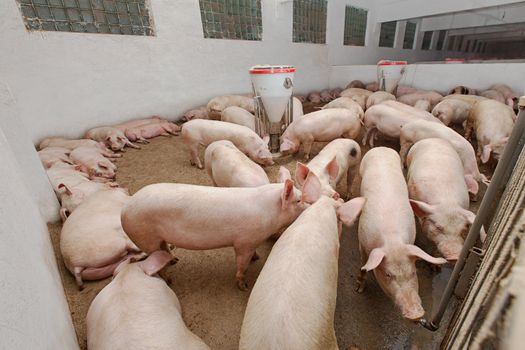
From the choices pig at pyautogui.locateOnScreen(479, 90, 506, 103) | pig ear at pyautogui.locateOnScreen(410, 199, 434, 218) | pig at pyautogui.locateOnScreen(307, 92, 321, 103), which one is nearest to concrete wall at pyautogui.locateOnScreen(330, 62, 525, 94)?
pig at pyautogui.locateOnScreen(479, 90, 506, 103)

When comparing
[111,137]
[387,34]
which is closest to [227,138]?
[111,137]

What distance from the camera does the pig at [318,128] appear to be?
361 centimetres

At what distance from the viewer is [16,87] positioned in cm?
366

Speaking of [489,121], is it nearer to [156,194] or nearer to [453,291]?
[453,291]

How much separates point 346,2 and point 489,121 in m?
6.27

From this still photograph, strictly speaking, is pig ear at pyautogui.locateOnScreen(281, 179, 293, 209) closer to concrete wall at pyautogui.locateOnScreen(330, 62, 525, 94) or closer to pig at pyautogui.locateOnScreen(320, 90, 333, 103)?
concrete wall at pyautogui.locateOnScreen(330, 62, 525, 94)

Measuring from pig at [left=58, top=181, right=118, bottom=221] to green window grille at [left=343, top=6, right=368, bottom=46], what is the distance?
838cm

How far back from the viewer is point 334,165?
81.7 inches

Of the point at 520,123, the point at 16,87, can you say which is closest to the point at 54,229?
the point at 16,87

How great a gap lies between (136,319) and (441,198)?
2065mm

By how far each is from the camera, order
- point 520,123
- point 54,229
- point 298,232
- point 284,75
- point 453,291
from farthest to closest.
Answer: point 284,75 < point 54,229 < point 298,232 < point 453,291 < point 520,123

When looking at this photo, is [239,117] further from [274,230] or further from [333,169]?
[274,230]

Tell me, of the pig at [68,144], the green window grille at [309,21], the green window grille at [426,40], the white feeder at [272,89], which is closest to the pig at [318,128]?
the white feeder at [272,89]

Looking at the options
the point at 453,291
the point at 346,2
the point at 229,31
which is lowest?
the point at 453,291
